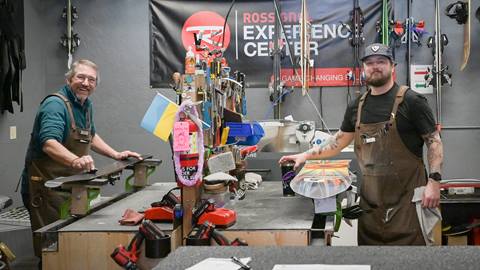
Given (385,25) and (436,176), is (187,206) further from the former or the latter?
(385,25)

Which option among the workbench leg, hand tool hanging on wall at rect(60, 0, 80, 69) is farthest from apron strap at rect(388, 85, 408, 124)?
hand tool hanging on wall at rect(60, 0, 80, 69)

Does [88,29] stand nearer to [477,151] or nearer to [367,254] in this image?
[477,151]

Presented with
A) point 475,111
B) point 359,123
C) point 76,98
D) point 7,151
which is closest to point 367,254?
point 359,123

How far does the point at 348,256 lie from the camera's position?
1.53 m

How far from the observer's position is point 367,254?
5.09 feet

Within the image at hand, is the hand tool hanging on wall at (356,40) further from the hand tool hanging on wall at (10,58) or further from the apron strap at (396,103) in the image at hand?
the hand tool hanging on wall at (10,58)

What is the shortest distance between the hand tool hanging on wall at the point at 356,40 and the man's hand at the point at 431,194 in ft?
10.3

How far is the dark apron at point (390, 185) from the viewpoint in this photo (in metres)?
3.15

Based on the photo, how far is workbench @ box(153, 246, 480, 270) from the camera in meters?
1.44

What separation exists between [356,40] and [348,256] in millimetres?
4816

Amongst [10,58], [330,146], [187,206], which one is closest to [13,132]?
[10,58]

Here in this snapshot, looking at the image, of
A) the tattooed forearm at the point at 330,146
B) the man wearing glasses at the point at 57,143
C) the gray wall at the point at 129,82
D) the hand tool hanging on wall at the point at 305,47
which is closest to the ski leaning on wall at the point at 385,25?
the gray wall at the point at 129,82

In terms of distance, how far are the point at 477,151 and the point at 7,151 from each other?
15.8ft

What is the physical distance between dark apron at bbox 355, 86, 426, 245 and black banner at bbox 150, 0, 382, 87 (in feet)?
9.88
